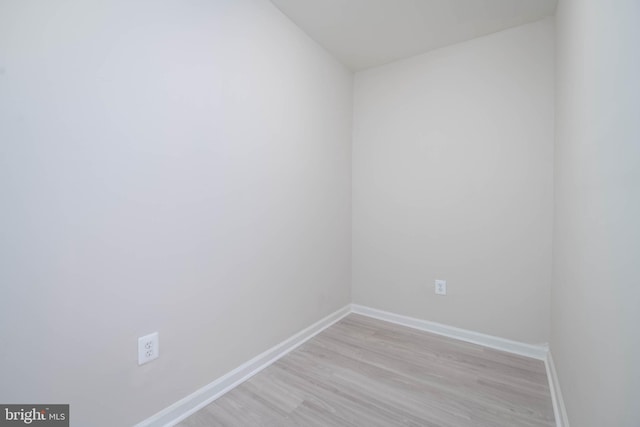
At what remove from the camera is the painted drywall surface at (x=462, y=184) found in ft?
6.48

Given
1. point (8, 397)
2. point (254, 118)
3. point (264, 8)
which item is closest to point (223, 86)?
point (254, 118)

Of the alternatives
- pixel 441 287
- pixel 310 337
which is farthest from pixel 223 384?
pixel 441 287

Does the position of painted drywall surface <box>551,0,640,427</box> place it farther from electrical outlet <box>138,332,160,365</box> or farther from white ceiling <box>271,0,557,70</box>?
electrical outlet <box>138,332,160,365</box>

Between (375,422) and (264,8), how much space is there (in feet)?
7.93

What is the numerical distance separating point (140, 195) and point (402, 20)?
197cm

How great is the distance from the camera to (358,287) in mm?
2777

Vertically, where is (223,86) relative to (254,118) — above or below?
above

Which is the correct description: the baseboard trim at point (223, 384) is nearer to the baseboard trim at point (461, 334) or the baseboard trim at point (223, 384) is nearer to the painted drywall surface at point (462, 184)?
the baseboard trim at point (461, 334)

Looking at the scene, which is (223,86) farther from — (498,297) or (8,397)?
(498,297)

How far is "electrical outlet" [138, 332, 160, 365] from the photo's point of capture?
126 centimetres

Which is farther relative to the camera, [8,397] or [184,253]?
[184,253]

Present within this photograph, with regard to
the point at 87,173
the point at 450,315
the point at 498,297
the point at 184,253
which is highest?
the point at 87,173

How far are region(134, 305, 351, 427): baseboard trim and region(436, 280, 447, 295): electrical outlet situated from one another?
1.02 m

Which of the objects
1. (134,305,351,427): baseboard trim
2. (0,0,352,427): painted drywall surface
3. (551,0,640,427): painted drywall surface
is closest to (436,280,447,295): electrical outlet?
(551,0,640,427): painted drywall surface
